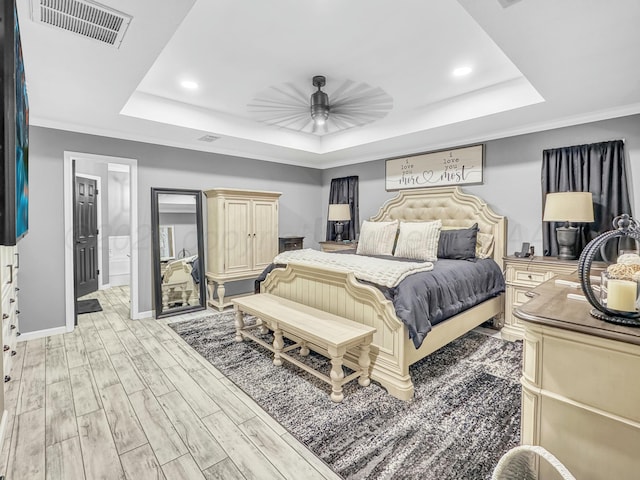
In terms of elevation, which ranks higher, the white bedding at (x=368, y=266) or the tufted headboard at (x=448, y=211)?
the tufted headboard at (x=448, y=211)

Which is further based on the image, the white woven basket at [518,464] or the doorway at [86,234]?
the doorway at [86,234]

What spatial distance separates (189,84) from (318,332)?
2.66 meters

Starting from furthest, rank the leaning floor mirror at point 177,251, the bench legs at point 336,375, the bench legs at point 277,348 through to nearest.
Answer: the leaning floor mirror at point 177,251 < the bench legs at point 277,348 < the bench legs at point 336,375

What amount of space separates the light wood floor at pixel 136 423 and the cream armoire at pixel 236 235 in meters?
1.49

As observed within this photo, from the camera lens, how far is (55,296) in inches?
142

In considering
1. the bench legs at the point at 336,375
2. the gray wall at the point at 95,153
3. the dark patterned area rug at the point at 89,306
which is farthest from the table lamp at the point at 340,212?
the dark patterned area rug at the point at 89,306

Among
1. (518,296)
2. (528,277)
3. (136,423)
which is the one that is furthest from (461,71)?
(136,423)

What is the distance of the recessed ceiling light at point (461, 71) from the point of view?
2.87 m

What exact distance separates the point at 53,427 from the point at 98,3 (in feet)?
7.97

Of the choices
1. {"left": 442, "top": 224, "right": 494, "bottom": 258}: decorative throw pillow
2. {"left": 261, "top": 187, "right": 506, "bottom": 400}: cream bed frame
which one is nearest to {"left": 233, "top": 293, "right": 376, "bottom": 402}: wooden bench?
{"left": 261, "top": 187, "right": 506, "bottom": 400}: cream bed frame

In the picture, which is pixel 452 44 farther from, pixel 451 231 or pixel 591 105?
pixel 451 231

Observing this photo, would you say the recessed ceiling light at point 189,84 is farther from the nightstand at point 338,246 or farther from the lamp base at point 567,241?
the lamp base at point 567,241

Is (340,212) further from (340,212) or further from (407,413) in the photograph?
(407,413)

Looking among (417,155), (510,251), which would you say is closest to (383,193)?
(417,155)
